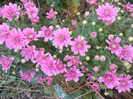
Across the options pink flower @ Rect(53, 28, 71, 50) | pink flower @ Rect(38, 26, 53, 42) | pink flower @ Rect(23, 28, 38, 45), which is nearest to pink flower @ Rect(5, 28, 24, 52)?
pink flower @ Rect(23, 28, 38, 45)

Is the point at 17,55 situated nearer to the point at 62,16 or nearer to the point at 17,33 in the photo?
the point at 17,33

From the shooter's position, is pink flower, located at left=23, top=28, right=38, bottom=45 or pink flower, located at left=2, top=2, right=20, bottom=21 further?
pink flower, located at left=2, top=2, right=20, bottom=21

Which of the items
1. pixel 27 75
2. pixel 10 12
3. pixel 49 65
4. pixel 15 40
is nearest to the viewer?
pixel 15 40

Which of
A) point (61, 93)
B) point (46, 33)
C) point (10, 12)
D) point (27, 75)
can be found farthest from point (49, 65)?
point (10, 12)

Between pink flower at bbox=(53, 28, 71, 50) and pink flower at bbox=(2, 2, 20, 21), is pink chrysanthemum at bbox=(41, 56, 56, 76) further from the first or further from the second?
pink flower at bbox=(2, 2, 20, 21)

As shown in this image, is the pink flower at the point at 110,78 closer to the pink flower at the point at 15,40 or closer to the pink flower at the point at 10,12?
the pink flower at the point at 15,40

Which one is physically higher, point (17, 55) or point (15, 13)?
point (15, 13)

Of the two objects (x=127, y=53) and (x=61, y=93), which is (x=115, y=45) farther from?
(x=61, y=93)

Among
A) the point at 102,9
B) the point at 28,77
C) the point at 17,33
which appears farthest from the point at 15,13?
the point at 102,9

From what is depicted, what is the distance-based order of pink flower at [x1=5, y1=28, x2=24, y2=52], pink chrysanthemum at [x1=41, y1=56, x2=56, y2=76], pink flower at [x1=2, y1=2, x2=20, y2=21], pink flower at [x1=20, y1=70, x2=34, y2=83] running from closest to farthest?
1. pink flower at [x1=5, y1=28, x2=24, y2=52]
2. pink chrysanthemum at [x1=41, y1=56, x2=56, y2=76]
3. pink flower at [x1=2, y1=2, x2=20, y2=21]
4. pink flower at [x1=20, y1=70, x2=34, y2=83]

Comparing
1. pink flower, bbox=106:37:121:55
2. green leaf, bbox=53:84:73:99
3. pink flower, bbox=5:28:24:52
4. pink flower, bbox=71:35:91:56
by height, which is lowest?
green leaf, bbox=53:84:73:99

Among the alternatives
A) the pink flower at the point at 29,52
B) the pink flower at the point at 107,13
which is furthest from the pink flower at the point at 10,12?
the pink flower at the point at 107,13
